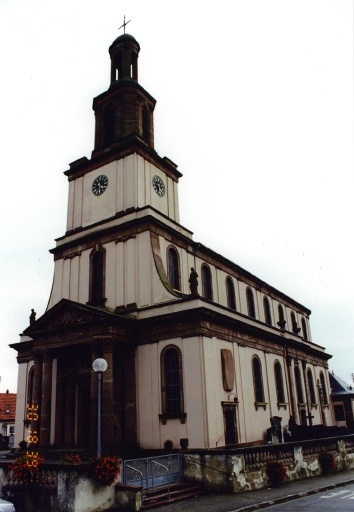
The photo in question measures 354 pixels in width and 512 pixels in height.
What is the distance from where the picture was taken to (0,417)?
155ft

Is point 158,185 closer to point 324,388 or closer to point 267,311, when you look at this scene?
point 267,311

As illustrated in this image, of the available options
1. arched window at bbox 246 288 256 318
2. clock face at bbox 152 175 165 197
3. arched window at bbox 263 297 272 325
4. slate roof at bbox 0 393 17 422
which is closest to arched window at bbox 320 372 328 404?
arched window at bbox 263 297 272 325

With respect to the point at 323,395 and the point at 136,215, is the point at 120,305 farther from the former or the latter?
the point at 323,395

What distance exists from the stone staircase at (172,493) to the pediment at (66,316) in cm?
921

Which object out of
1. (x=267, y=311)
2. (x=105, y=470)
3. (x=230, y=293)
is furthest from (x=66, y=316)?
Answer: (x=267, y=311)

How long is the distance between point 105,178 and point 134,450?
16.5 meters

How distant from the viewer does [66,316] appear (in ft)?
78.6

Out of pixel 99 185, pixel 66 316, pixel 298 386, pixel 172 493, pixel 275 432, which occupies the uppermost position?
pixel 99 185

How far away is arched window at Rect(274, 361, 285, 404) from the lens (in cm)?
3067

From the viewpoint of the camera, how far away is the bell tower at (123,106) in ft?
101

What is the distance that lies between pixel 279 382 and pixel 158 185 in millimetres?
15603

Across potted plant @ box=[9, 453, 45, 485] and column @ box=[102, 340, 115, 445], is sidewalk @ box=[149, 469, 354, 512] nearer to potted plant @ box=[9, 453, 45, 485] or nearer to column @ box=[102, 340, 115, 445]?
potted plant @ box=[9, 453, 45, 485]

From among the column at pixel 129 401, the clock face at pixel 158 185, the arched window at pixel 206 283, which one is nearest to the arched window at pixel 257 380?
the arched window at pixel 206 283

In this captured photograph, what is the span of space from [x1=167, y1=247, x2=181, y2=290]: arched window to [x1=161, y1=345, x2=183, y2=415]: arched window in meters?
5.02
